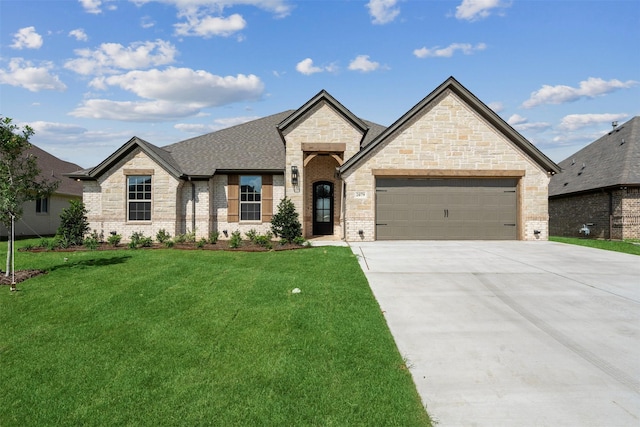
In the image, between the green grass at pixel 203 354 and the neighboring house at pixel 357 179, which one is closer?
the green grass at pixel 203 354

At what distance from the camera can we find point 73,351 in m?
5.46

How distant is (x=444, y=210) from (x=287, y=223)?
7.01 meters

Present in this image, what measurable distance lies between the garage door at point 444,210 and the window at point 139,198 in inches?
430

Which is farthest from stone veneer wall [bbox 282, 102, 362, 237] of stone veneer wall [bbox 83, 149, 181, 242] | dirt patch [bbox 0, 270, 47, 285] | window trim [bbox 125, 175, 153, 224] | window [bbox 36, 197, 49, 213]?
window [bbox 36, 197, 49, 213]

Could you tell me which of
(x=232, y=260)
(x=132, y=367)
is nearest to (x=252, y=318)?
(x=132, y=367)

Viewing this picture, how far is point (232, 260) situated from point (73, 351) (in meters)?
6.75

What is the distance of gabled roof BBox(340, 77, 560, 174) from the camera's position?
1638 centimetres

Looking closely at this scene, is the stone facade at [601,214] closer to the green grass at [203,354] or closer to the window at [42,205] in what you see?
the green grass at [203,354]

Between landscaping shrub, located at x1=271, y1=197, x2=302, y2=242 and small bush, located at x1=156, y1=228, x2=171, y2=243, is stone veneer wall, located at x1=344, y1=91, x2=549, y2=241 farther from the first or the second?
small bush, located at x1=156, y1=228, x2=171, y2=243

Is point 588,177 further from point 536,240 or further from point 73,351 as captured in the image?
point 73,351

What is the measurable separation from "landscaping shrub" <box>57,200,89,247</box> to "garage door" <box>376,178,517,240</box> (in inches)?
513

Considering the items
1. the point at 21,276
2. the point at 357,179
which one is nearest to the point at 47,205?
the point at 21,276

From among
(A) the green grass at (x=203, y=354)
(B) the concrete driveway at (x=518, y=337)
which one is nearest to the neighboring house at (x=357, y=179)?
(B) the concrete driveway at (x=518, y=337)

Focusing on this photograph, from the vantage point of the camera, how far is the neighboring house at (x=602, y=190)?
21.4m
